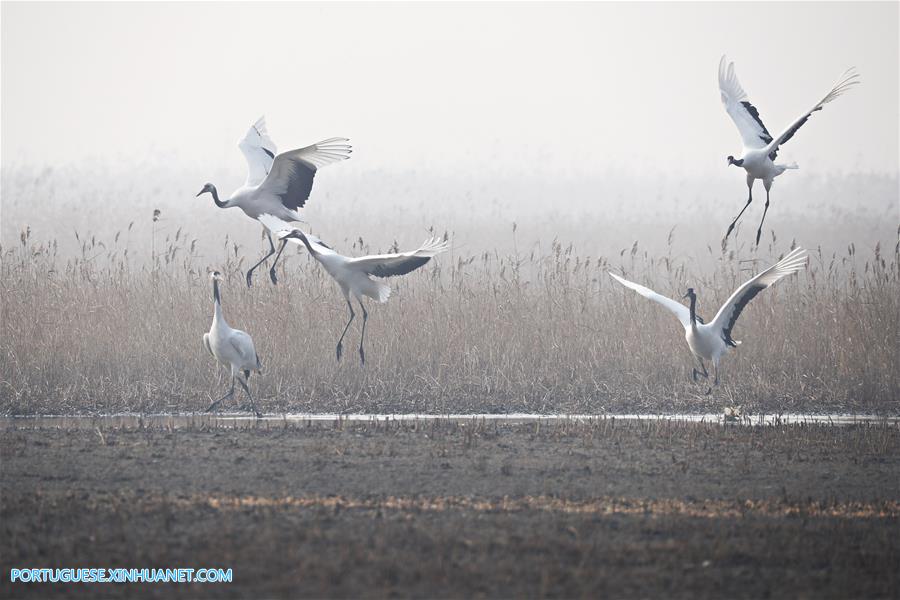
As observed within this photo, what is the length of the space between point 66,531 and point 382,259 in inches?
202

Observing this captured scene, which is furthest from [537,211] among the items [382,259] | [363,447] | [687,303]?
[363,447]

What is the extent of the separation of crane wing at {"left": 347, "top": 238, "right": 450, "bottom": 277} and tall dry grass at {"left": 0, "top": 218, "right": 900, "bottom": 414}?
3.10 ft

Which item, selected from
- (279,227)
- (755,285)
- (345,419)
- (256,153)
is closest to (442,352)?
(345,419)

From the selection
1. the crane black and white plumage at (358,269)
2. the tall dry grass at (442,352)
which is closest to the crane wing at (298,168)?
the crane black and white plumage at (358,269)

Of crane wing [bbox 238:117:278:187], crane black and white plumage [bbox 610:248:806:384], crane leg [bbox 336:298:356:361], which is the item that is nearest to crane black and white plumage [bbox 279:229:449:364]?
crane leg [bbox 336:298:356:361]

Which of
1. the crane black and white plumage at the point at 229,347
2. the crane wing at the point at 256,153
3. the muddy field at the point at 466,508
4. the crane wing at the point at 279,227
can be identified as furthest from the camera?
the crane wing at the point at 256,153

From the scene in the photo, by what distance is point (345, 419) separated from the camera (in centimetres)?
1037

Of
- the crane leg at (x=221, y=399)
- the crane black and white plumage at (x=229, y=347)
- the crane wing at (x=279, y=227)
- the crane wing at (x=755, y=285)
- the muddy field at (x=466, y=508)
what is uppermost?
the crane wing at (x=279, y=227)

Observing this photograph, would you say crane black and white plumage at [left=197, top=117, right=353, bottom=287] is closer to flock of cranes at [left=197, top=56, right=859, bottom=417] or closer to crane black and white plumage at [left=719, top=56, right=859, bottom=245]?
flock of cranes at [left=197, top=56, right=859, bottom=417]

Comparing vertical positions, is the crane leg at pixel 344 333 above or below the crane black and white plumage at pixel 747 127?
below

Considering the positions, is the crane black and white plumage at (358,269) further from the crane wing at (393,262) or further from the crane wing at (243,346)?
the crane wing at (243,346)

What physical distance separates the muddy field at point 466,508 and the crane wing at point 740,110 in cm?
311

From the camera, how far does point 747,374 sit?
11.8 meters

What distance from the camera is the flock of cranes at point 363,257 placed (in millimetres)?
10344
